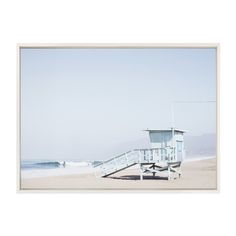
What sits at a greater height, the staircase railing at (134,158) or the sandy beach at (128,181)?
the staircase railing at (134,158)

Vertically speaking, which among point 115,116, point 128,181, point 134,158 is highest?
point 115,116

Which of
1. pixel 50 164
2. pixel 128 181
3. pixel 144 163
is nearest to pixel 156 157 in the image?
pixel 144 163

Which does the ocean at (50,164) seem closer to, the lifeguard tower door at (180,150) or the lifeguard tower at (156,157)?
the lifeguard tower at (156,157)

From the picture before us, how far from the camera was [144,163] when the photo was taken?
567 cm

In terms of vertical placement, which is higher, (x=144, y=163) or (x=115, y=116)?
(x=115, y=116)

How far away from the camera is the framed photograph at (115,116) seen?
222 inches

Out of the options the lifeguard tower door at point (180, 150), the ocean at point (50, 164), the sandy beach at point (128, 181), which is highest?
the lifeguard tower door at point (180, 150)

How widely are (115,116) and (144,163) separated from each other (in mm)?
263
